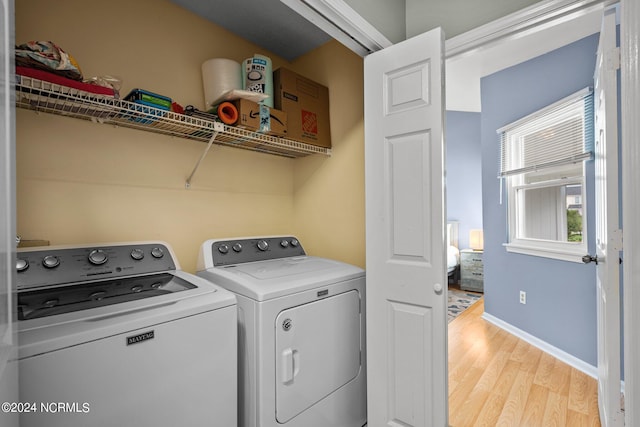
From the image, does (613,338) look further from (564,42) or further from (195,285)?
(564,42)

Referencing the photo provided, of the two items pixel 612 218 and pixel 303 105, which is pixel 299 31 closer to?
pixel 303 105

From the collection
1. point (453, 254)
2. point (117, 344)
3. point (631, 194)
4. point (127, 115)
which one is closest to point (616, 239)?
point (631, 194)

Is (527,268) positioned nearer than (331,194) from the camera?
No

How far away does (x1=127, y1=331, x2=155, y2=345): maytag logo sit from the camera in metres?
0.95

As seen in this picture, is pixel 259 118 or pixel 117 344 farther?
pixel 259 118

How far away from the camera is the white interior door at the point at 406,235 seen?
55.4 inches

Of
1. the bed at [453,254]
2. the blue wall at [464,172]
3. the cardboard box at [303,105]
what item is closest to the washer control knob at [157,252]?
the cardboard box at [303,105]

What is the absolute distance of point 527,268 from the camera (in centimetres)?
306

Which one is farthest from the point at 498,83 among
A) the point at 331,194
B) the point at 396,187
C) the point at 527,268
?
the point at 396,187

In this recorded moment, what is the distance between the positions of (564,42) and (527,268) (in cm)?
205

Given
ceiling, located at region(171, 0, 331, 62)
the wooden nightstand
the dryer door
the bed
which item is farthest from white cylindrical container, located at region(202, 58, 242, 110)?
the wooden nightstand

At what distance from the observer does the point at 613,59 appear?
1268mm

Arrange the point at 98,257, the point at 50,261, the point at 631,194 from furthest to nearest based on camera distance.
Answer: the point at 98,257
the point at 50,261
the point at 631,194

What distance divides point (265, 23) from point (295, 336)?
1913 millimetres
